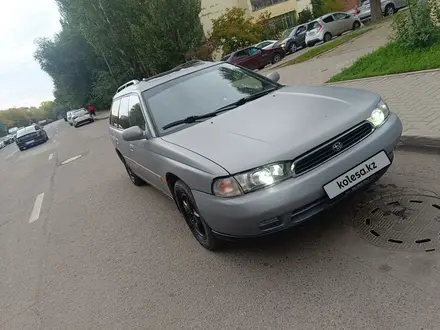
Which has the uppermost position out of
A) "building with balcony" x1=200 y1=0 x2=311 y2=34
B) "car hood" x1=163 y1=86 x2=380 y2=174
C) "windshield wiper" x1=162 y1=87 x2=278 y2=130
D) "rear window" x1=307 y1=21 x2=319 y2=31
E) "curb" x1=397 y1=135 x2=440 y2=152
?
"building with balcony" x1=200 y1=0 x2=311 y2=34

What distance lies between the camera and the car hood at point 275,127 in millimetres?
2988

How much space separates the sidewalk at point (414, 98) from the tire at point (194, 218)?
2.94 metres

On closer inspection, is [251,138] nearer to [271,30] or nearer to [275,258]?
[275,258]

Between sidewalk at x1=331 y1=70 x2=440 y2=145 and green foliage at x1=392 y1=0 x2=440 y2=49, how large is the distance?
1528mm

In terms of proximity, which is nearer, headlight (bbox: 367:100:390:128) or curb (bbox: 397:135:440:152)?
headlight (bbox: 367:100:390:128)

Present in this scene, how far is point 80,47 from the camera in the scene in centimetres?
4291

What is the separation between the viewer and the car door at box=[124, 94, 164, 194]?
4223 mm

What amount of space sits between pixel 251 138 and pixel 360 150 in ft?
2.97

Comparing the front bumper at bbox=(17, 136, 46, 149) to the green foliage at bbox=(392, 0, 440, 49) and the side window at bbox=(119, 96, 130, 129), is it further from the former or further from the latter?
the green foliage at bbox=(392, 0, 440, 49)

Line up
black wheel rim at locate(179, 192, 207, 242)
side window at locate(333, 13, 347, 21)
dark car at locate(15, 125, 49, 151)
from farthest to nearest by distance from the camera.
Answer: dark car at locate(15, 125, 49, 151), side window at locate(333, 13, 347, 21), black wheel rim at locate(179, 192, 207, 242)

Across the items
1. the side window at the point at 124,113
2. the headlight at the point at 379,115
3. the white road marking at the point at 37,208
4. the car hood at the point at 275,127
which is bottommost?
the white road marking at the point at 37,208

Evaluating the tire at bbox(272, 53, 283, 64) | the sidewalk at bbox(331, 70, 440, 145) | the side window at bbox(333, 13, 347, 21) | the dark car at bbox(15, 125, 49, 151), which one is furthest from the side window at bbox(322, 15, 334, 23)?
the dark car at bbox(15, 125, 49, 151)

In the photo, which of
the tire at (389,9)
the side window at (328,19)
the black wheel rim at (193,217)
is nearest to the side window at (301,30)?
the side window at (328,19)

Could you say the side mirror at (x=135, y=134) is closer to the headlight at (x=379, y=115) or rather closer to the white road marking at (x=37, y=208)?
the headlight at (x=379, y=115)
